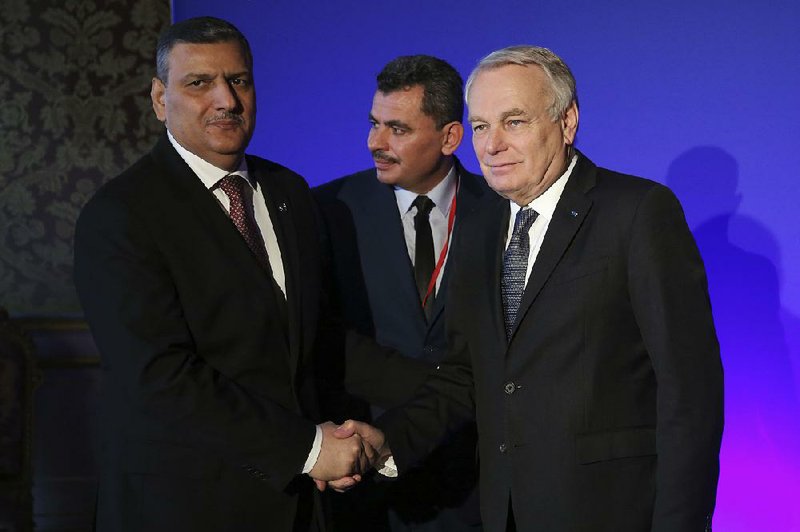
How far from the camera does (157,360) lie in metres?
2.07

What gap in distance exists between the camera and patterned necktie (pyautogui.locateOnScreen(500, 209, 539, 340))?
2.03 meters

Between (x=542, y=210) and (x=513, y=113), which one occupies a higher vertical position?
(x=513, y=113)

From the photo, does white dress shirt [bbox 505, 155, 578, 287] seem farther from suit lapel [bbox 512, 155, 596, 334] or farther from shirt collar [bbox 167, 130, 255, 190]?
shirt collar [bbox 167, 130, 255, 190]

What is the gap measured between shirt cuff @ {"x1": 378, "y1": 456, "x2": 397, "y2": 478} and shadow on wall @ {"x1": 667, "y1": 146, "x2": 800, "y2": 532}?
127 cm

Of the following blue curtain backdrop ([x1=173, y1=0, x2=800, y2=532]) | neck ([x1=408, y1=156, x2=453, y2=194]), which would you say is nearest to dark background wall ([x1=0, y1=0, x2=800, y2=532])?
blue curtain backdrop ([x1=173, y1=0, x2=800, y2=532])

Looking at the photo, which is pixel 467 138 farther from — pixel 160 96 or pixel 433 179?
pixel 160 96

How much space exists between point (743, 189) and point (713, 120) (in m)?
0.23

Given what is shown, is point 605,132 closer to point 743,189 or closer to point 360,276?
point 743,189

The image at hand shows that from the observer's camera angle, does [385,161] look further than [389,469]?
Yes

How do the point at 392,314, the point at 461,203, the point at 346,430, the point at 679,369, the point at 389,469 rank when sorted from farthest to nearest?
the point at 461,203 < the point at 392,314 < the point at 389,469 < the point at 346,430 < the point at 679,369

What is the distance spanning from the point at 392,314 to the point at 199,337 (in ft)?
2.69

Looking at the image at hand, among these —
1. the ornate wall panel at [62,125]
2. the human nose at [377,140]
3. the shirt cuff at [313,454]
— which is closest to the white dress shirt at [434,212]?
the human nose at [377,140]

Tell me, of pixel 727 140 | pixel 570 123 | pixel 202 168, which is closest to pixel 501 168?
pixel 570 123

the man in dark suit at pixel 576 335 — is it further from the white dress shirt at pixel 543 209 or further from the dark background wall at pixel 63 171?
the dark background wall at pixel 63 171
